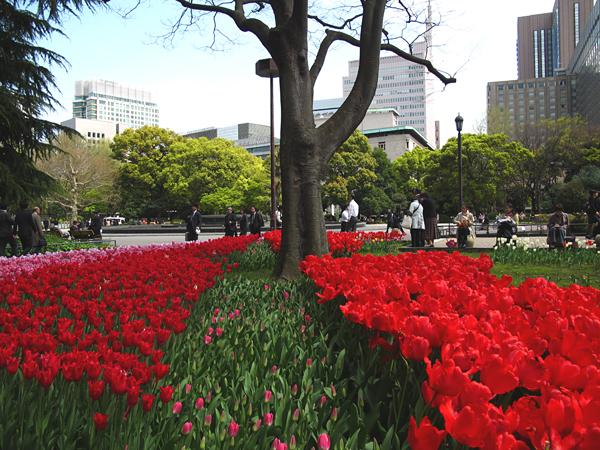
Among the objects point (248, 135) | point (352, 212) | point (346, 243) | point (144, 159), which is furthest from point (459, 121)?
point (248, 135)

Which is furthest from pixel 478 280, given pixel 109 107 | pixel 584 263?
pixel 109 107

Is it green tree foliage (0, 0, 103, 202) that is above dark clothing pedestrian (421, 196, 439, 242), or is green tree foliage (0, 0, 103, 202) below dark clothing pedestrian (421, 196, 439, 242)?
above

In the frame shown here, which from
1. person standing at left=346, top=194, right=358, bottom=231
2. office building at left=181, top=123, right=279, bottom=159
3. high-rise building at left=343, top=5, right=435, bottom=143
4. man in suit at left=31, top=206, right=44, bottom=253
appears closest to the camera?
man in suit at left=31, top=206, right=44, bottom=253

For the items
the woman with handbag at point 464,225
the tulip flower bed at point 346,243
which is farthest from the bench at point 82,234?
the woman with handbag at point 464,225

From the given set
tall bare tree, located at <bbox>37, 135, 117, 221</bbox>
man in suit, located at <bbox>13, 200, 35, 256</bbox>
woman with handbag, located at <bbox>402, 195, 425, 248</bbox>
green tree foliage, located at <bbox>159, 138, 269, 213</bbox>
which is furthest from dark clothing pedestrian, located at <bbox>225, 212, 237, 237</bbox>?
tall bare tree, located at <bbox>37, 135, 117, 221</bbox>

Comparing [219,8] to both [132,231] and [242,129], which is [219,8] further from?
[242,129]

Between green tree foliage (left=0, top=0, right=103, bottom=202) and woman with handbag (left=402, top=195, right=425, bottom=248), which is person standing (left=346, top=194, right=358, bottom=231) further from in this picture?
green tree foliage (left=0, top=0, right=103, bottom=202)

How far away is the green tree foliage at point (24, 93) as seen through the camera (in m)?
12.6

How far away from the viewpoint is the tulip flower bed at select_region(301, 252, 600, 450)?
1.19 m

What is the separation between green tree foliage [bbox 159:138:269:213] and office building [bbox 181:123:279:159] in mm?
71350

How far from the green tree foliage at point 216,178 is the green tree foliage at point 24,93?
2696 centimetres

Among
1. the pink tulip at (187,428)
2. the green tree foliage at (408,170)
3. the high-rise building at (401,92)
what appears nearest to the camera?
the pink tulip at (187,428)

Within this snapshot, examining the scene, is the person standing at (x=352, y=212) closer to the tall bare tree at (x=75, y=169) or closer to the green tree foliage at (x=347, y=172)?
the green tree foliage at (x=347, y=172)

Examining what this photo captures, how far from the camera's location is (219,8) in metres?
7.87
